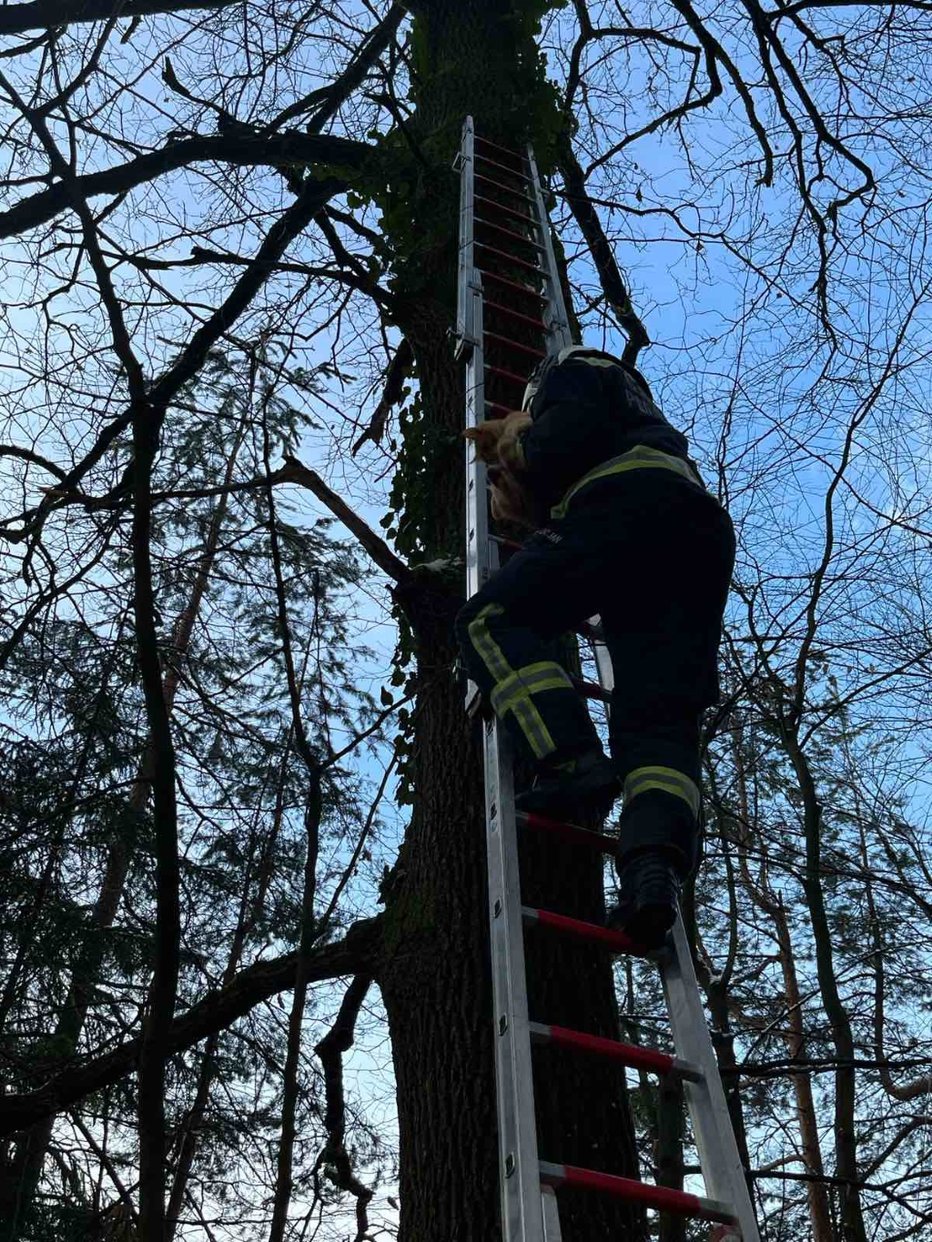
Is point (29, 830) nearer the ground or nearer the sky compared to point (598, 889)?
nearer the sky

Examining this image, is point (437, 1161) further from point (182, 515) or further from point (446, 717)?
point (182, 515)

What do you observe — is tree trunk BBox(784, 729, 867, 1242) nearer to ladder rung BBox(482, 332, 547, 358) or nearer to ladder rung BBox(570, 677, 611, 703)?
ladder rung BBox(570, 677, 611, 703)

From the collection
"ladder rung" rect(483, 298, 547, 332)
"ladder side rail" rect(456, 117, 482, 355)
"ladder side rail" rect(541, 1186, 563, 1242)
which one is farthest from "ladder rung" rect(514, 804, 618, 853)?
"ladder rung" rect(483, 298, 547, 332)

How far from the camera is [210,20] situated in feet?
13.3

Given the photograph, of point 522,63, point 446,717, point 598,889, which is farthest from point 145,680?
point 522,63

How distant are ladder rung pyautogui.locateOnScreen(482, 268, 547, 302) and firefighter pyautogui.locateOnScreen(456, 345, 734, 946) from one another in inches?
49.6

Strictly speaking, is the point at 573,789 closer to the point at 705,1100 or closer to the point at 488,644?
the point at 488,644

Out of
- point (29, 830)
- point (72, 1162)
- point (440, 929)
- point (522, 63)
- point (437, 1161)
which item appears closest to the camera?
point (437, 1161)

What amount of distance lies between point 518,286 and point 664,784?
2275 mm

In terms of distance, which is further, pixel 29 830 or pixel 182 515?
pixel 182 515

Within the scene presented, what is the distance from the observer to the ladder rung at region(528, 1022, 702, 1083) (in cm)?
200

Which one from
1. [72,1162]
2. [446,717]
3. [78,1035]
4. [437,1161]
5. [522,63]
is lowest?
[437,1161]

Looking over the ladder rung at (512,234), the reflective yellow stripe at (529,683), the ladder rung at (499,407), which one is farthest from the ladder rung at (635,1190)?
the ladder rung at (512,234)

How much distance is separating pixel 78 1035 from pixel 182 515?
2.12 metres
